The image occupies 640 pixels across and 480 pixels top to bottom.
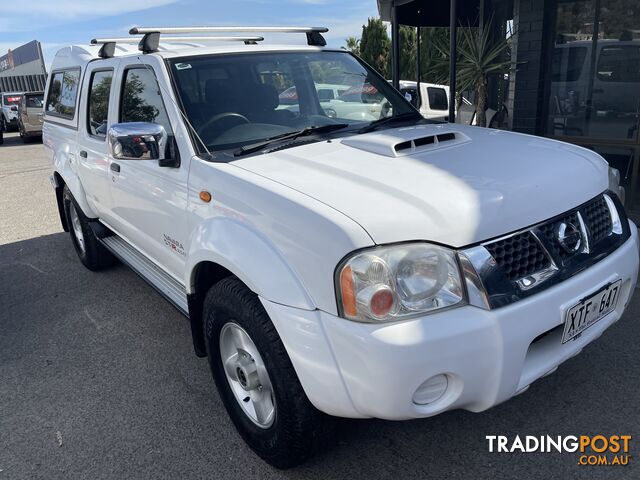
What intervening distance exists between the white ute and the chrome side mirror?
0.04 ft

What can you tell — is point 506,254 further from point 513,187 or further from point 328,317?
point 328,317

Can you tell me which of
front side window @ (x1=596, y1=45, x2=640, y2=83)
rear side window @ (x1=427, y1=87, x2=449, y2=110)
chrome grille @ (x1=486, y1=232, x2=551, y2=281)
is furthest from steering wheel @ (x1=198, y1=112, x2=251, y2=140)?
rear side window @ (x1=427, y1=87, x2=449, y2=110)

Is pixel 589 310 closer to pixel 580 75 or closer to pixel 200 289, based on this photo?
pixel 200 289

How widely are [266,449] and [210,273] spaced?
35.1 inches

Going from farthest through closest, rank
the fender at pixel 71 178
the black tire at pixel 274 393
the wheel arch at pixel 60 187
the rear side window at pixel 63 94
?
the wheel arch at pixel 60 187
the rear side window at pixel 63 94
the fender at pixel 71 178
the black tire at pixel 274 393

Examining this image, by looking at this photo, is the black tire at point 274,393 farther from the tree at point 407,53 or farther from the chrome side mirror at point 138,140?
the tree at point 407,53

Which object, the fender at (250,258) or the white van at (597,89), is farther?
the white van at (597,89)

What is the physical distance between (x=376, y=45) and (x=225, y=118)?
23.3m

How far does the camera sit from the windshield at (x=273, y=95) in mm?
3057

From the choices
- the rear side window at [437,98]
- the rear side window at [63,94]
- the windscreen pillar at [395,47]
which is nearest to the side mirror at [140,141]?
the rear side window at [63,94]

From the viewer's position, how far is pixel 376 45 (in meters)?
24.8

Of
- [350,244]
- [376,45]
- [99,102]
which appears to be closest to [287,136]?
[350,244]

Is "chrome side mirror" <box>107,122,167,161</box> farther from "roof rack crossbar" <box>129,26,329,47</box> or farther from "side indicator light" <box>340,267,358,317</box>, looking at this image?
"side indicator light" <box>340,267,358,317</box>
